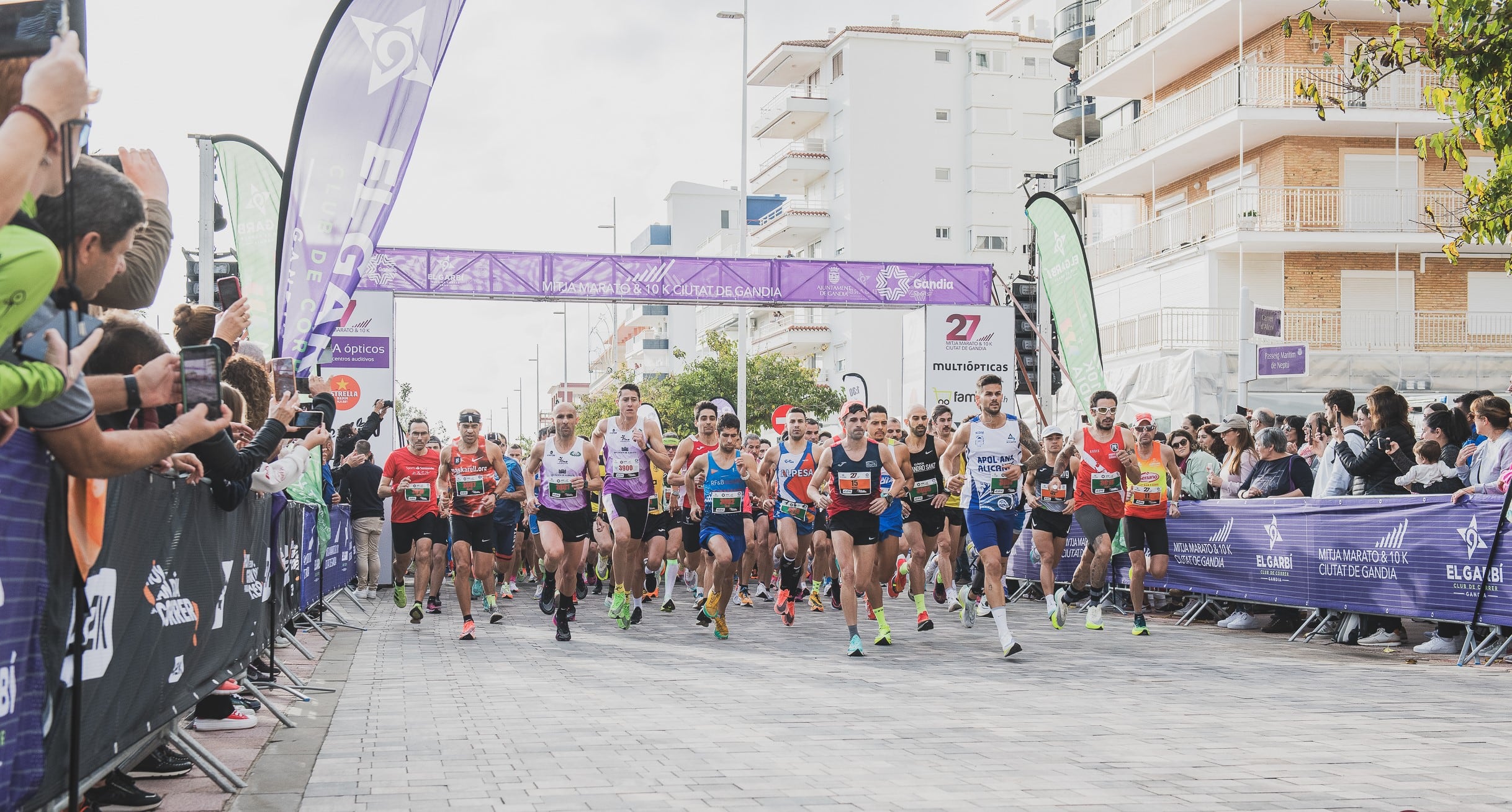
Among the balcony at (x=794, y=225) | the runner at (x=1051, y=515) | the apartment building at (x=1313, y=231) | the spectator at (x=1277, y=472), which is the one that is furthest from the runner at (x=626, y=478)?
the balcony at (x=794, y=225)

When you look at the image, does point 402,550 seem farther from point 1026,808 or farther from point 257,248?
point 1026,808

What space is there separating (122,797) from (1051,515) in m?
10.6

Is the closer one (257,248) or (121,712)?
(121,712)

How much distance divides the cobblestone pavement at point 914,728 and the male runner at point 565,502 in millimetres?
1021

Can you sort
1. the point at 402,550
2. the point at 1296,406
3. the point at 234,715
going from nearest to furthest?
the point at 234,715 < the point at 402,550 < the point at 1296,406

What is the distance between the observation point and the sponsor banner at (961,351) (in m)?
30.9

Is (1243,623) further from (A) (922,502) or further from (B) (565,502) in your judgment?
(B) (565,502)

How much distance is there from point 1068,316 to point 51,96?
1777 centimetres

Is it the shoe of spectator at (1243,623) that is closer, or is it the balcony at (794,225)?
the shoe of spectator at (1243,623)

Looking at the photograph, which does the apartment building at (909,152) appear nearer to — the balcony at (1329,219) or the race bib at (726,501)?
the balcony at (1329,219)

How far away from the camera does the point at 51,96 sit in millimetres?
3588

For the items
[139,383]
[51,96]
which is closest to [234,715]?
[139,383]

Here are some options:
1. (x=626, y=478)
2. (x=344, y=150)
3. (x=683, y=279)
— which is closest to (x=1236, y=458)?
(x=626, y=478)

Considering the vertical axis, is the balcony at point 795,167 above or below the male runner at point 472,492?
above
